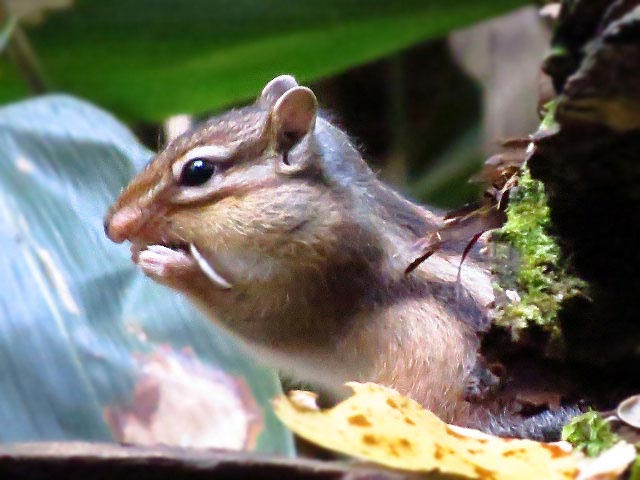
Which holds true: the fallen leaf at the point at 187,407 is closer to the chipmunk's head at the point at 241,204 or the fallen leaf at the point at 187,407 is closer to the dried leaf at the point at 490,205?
the chipmunk's head at the point at 241,204

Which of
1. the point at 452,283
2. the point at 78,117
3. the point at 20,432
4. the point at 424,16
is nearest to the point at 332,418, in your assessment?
the point at 452,283

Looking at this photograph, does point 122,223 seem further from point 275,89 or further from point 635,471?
point 635,471

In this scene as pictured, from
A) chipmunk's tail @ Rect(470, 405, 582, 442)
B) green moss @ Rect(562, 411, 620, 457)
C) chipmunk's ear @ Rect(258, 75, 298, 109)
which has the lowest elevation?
chipmunk's tail @ Rect(470, 405, 582, 442)

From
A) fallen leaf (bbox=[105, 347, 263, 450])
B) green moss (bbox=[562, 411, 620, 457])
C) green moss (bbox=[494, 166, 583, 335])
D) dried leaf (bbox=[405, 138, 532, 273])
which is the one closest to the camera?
green moss (bbox=[562, 411, 620, 457])

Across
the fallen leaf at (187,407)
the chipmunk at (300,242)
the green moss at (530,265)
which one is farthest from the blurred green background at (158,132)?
the green moss at (530,265)

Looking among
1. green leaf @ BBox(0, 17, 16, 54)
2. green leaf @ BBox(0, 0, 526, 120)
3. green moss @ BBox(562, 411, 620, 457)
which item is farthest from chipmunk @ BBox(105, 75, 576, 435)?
green leaf @ BBox(0, 17, 16, 54)

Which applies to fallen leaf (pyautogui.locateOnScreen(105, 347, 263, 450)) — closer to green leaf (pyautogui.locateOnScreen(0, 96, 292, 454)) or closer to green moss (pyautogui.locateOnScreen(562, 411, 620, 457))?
green leaf (pyautogui.locateOnScreen(0, 96, 292, 454))

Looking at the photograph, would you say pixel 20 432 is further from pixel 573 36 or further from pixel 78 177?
pixel 573 36

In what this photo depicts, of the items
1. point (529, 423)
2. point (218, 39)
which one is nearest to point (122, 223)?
point (529, 423)
